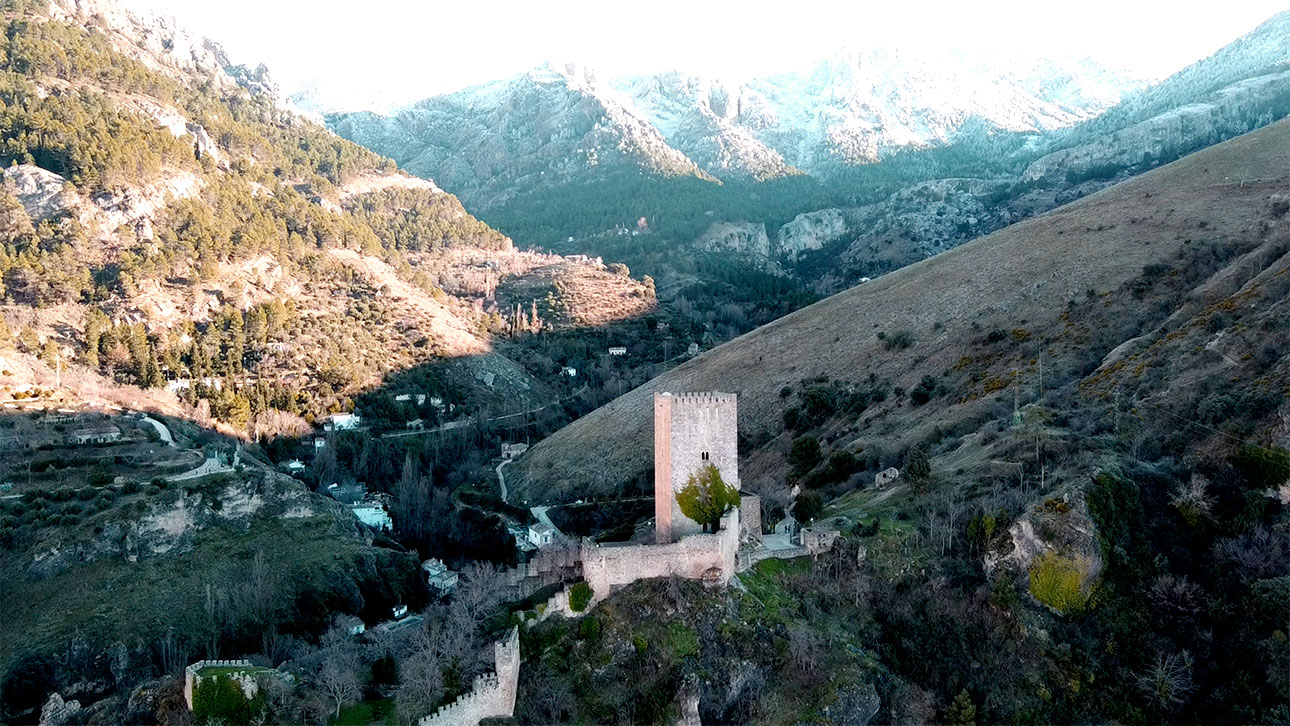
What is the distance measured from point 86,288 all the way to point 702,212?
12672cm

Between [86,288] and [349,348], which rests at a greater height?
[86,288]

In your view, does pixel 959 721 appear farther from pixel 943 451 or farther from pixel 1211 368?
pixel 1211 368

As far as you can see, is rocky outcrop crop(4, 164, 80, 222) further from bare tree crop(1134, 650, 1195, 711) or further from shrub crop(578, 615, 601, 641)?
bare tree crop(1134, 650, 1195, 711)

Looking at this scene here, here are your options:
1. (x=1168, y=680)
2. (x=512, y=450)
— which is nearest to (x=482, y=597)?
(x=1168, y=680)

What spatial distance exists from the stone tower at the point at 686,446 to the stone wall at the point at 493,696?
8.09 metres

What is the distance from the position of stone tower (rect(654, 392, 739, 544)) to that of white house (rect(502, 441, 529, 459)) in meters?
47.0

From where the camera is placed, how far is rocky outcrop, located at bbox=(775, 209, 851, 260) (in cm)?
18225

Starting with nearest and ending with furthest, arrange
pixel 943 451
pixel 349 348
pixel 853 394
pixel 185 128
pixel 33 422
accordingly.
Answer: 1. pixel 943 451
2. pixel 33 422
3. pixel 853 394
4. pixel 349 348
5. pixel 185 128

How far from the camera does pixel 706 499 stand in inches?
1307

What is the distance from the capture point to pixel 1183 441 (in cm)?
3609

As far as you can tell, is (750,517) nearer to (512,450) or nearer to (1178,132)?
(512,450)

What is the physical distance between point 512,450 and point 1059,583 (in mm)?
56376

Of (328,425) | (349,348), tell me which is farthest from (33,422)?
(349,348)

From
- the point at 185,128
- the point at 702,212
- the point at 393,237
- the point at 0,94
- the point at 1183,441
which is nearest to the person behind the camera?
the point at 1183,441
